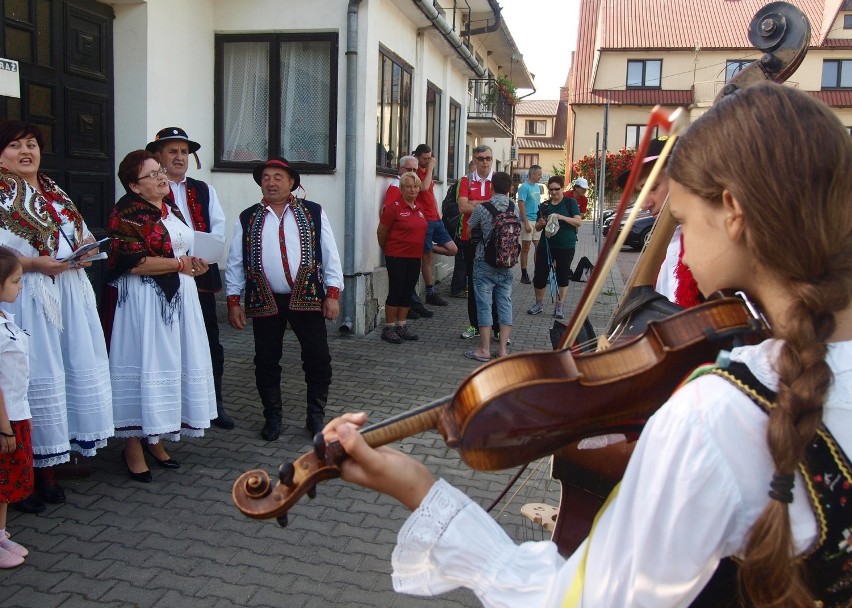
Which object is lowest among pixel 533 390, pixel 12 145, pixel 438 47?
pixel 533 390

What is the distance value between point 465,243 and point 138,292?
564 cm

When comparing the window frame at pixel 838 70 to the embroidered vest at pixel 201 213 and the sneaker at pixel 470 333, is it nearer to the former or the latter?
the sneaker at pixel 470 333

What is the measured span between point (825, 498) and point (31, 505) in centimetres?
391

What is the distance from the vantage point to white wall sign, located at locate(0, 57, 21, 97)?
4371 millimetres

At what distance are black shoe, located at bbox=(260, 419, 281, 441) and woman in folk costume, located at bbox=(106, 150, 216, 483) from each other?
0.76 metres

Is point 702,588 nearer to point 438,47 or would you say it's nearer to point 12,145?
point 12,145

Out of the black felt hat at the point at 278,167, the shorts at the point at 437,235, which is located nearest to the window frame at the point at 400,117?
the shorts at the point at 437,235

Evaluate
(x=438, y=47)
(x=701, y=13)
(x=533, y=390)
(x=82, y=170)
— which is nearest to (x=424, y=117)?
(x=438, y=47)

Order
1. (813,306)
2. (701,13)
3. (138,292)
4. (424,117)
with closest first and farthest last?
(813,306), (138,292), (424,117), (701,13)

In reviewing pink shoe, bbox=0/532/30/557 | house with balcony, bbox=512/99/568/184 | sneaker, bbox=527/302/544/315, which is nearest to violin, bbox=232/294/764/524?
pink shoe, bbox=0/532/30/557

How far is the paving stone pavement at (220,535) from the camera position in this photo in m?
3.21

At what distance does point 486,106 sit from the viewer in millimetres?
17562

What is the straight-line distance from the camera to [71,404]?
404 cm

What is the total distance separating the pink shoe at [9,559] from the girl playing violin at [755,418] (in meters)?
2.94
